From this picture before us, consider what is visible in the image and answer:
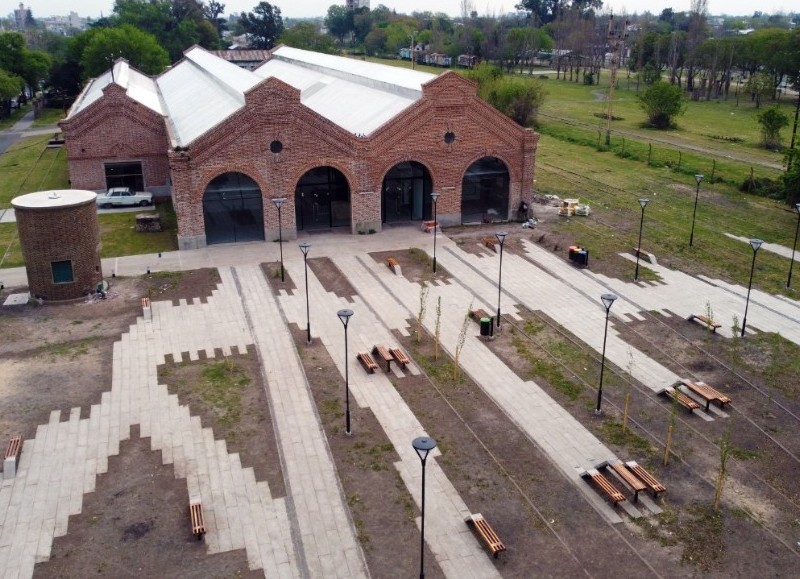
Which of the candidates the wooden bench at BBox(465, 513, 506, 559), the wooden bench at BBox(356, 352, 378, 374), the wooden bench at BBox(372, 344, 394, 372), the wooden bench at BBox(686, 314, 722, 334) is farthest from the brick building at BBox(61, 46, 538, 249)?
the wooden bench at BBox(465, 513, 506, 559)

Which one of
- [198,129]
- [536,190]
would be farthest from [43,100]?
[536,190]

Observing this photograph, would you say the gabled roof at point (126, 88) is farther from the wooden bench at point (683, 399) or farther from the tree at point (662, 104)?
the tree at point (662, 104)

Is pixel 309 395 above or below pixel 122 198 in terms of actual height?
below

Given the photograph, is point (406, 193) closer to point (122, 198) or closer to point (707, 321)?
point (122, 198)

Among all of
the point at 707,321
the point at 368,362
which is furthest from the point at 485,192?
the point at 368,362

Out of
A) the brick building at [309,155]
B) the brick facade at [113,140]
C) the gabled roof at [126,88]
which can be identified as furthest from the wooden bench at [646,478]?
the gabled roof at [126,88]
